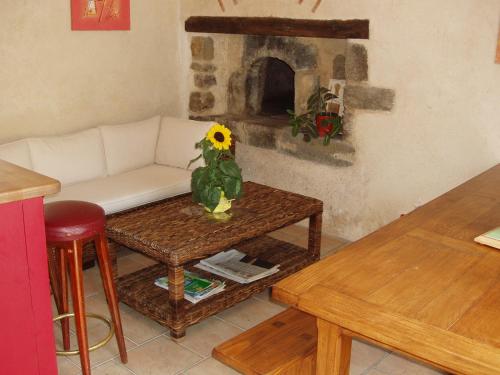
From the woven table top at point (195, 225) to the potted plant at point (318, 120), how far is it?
2.72ft

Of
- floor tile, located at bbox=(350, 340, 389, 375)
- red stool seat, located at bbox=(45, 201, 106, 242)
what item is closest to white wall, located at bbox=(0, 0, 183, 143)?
red stool seat, located at bbox=(45, 201, 106, 242)

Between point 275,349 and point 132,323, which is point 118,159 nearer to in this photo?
point 132,323

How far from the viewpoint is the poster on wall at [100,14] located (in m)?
4.12

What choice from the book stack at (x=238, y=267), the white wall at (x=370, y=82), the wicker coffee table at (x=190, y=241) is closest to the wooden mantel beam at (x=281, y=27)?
the white wall at (x=370, y=82)

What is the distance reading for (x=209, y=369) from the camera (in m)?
2.68

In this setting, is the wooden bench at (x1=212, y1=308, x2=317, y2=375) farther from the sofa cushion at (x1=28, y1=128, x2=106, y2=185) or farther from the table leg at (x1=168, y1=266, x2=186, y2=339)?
the sofa cushion at (x1=28, y1=128, x2=106, y2=185)

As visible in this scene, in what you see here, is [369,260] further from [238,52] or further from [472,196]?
[238,52]

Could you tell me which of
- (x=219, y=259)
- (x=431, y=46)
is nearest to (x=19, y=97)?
(x=219, y=259)

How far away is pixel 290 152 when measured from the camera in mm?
4383

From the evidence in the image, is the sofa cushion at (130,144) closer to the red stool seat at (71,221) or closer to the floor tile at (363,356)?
the red stool seat at (71,221)

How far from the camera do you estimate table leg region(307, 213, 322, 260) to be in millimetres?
3512

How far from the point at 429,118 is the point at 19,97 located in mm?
2779

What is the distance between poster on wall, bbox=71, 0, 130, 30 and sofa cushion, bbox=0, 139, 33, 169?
101 cm

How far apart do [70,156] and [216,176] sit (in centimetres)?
131
